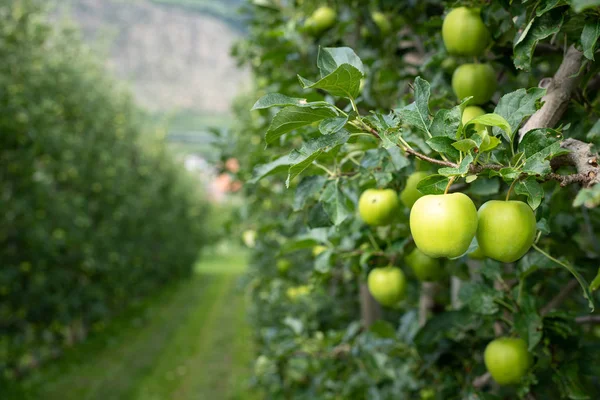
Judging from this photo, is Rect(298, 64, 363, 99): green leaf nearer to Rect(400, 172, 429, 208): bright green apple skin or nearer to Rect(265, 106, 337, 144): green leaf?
Rect(265, 106, 337, 144): green leaf

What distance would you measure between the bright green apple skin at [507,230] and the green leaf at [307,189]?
428 mm

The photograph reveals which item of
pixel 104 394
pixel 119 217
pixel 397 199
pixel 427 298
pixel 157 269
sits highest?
pixel 397 199

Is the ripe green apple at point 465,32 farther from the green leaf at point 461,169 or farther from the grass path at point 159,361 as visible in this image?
the grass path at point 159,361

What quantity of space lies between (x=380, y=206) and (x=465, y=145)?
392 mm

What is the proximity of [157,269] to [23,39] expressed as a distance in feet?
23.9

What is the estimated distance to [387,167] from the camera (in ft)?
3.63

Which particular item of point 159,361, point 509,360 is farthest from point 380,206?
point 159,361

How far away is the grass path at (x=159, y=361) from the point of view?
214 inches

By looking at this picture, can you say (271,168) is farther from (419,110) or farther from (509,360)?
(509,360)

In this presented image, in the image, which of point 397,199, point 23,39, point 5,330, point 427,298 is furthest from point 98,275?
point 397,199

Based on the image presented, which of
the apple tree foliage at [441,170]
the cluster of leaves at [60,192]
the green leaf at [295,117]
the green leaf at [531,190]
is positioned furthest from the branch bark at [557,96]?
the cluster of leaves at [60,192]

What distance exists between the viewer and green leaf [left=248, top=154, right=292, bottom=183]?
1131 mm

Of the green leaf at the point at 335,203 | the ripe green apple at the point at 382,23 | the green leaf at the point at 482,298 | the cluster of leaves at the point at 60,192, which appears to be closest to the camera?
the green leaf at the point at 335,203

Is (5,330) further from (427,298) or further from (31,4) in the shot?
(427,298)
